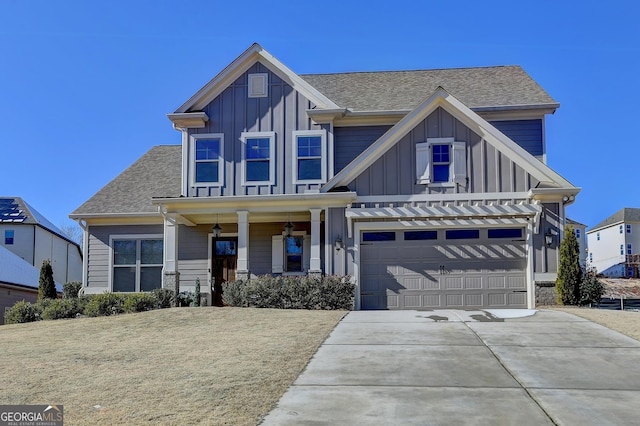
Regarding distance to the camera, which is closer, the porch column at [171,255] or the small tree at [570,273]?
the small tree at [570,273]

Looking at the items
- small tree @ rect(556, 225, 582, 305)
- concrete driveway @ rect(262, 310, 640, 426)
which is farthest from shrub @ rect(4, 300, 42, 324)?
small tree @ rect(556, 225, 582, 305)

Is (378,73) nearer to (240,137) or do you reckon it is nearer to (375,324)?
(240,137)

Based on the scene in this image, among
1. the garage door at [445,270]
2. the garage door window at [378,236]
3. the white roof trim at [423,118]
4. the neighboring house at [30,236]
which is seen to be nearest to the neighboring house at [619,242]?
the garage door at [445,270]

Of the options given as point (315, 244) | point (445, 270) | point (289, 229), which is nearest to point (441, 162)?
point (445, 270)

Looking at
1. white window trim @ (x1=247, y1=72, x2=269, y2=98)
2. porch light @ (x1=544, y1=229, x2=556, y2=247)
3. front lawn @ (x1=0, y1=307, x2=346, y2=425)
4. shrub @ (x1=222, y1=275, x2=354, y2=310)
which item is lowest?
front lawn @ (x1=0, y1=307, x2=346, y2=425)

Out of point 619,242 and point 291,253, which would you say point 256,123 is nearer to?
point 291,253

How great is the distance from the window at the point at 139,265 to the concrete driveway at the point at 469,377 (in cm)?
933

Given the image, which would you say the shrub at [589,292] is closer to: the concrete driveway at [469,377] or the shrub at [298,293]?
the concrete driveway at [469,377]

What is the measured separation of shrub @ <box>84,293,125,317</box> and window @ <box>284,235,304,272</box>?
4.81m

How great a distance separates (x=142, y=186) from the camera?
21031 mm

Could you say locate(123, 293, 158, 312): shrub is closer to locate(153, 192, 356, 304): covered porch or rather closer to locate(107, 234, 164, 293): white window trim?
locate(153, 192, 356, 304): covered porch

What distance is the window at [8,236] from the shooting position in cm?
3317

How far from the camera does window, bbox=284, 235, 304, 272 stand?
18.7 metres

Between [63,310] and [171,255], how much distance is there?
3.19 m
